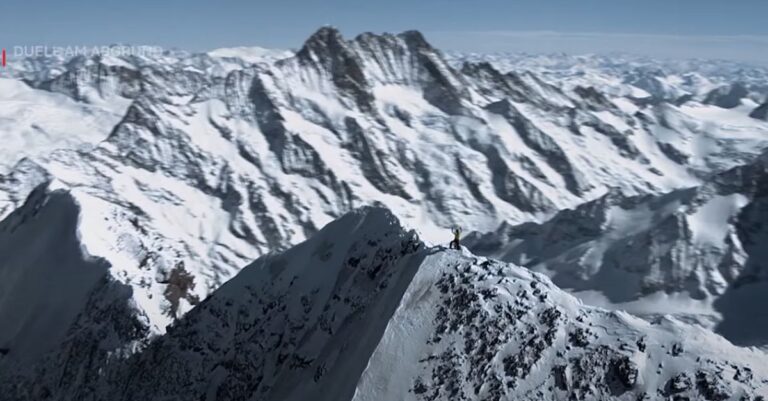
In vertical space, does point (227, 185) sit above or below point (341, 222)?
below

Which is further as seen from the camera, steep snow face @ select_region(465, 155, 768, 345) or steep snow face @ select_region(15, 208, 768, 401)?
steep snow face @ select_region(465, 155, 768, 345)

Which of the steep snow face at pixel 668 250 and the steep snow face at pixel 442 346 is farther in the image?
the steep snow face at pixel 668 250

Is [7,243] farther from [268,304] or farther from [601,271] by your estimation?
[601,271]

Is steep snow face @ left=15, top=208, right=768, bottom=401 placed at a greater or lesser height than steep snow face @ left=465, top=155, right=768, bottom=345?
greater

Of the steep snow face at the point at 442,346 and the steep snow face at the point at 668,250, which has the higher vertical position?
the steep snow face at the point at 442,346

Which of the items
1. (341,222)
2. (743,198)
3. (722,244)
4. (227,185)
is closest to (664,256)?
(722,244)
